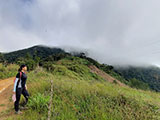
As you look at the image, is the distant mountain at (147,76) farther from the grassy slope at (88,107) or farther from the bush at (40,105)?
the bush at (40,105)

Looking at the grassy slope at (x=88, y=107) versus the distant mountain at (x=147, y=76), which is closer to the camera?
the grassy slope at (x=88, y=107)

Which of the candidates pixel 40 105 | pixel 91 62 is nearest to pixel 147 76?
pixel 91 62

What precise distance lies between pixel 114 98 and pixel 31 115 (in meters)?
2.92

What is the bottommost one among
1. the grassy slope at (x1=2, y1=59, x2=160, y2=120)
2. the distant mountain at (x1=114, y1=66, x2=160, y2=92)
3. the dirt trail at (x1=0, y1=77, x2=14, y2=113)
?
the distant mountain at (x1=114, y1=66, x2=160, y2=92)

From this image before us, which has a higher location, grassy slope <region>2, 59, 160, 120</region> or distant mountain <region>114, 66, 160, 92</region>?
grassy slope <region>2, 59, 160, 120</region>

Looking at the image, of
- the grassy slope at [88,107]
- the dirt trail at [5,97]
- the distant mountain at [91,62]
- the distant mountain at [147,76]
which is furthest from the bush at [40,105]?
the distant mountain at [147,76]

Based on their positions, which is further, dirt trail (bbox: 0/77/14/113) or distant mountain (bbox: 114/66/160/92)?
distant mountain (bbox: 114/66/160/92)

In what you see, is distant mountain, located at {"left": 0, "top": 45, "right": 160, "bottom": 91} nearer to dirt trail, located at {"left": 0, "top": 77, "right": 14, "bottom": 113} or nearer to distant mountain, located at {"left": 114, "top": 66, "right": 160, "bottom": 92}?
distant mountain, located at {"left": 114, "top": 66, "right": 160, "bottom": 92}

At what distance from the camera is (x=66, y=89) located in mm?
4062

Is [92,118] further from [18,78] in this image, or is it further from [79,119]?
[18,78]

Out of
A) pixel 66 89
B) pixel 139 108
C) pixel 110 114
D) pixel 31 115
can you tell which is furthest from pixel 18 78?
pixel 139 108

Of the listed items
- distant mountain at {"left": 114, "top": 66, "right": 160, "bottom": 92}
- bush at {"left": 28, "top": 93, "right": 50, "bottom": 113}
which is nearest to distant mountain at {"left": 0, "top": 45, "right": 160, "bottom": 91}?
distant mountain at {"left": 114, "top": 66, "right": 160, "bottom": 92}

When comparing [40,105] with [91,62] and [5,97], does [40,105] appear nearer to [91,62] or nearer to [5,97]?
[5,97]

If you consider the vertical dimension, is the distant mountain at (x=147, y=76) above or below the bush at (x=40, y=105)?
below
